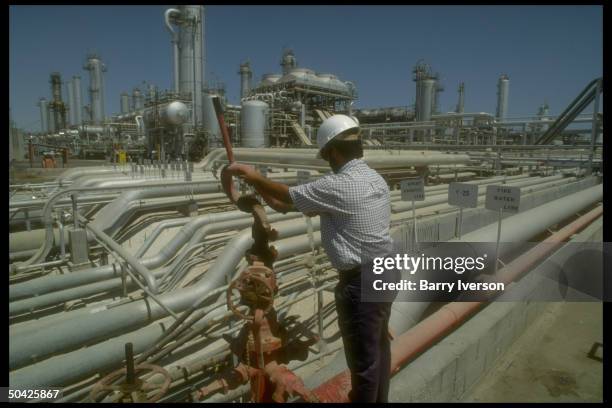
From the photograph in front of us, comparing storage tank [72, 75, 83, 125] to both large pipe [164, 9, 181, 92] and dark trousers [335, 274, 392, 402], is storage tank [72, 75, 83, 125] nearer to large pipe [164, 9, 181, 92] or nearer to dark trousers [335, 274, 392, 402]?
large pipe [164, 9, 181, 92]

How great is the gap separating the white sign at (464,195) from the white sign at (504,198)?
0.14m

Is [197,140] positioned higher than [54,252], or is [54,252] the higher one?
[197,140]

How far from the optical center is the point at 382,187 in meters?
1.83

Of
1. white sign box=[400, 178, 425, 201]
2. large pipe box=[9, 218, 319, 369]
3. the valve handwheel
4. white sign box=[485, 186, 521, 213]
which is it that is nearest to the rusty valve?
the valve handwheel

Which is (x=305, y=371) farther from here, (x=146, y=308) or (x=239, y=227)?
(x=239, y=227)

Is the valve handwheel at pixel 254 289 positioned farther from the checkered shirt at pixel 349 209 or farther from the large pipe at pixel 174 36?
the large pipe at pixel 174 36

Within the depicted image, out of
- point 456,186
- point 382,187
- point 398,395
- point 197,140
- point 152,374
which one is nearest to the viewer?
point 382,187

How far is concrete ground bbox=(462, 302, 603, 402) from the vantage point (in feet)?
9.54

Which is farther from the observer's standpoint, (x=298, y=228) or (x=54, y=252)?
(x=54, y=252)

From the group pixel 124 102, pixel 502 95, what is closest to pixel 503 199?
pixel 502 95

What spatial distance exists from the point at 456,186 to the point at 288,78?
979 inches

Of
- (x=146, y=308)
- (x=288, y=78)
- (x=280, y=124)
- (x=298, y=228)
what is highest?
(x=288, y=78)

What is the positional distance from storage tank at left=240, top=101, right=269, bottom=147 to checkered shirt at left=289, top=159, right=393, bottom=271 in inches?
727

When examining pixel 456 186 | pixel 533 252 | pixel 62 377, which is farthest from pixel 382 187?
pixel 533 252
